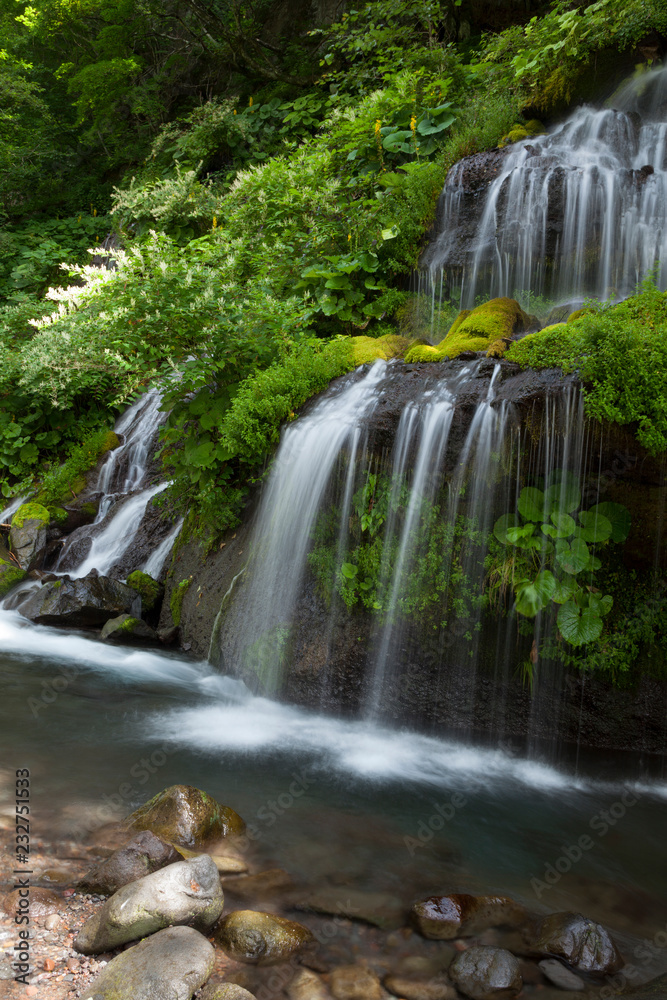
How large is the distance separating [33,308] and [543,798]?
11.6 meters

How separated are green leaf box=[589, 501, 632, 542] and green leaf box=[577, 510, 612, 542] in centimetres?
3

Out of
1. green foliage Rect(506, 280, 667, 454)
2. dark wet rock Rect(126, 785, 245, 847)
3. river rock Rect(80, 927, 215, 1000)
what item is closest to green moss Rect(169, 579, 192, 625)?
dark wet rock Rect(126, 785, 245, 847)

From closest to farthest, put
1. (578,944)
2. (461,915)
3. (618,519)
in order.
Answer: (578,944) → (461,915) → (618,519)

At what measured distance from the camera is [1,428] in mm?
11125

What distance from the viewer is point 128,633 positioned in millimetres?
6938

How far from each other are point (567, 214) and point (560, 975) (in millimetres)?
7610

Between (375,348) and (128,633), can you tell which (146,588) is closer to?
(128,633)

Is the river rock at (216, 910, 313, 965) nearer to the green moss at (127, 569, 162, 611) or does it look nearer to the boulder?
the green moss at (127, 569, 162, 611)

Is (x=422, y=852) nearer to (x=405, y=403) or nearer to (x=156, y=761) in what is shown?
(x=156, y=761)

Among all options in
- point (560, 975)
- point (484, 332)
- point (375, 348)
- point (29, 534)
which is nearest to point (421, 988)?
point (560, 975)

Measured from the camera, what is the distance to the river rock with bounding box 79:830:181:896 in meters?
2.86

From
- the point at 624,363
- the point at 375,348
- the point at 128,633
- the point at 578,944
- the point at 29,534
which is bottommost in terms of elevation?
the point at 578,944

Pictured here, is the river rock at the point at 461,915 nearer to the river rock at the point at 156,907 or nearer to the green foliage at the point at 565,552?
the river rock at the point at 156,907

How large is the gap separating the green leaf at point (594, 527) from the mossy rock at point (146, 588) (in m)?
4.90
